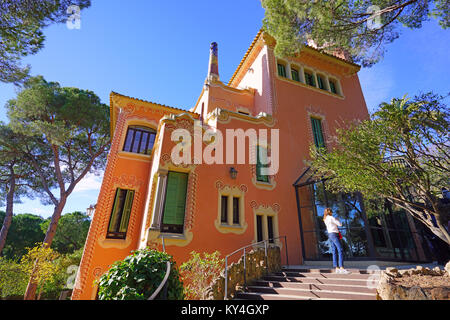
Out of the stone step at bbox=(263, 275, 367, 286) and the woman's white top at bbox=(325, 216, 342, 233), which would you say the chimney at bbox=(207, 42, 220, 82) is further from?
the stone step at bbox=(263, 275, 367, 286)

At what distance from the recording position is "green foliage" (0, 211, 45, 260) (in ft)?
82.8

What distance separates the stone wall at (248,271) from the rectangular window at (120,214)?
4.98 m

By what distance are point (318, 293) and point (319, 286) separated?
355 mm

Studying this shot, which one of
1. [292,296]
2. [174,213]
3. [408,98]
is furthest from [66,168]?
[408,98]

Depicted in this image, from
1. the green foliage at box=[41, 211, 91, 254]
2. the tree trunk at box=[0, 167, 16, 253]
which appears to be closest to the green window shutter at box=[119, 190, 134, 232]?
the tree trunk at box=[0, 167, 16, 253]

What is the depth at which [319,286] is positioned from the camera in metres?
5.18

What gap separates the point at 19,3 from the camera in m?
5.67

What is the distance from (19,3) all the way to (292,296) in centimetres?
998

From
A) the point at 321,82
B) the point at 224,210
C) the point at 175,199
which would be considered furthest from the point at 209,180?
the point at 321,82

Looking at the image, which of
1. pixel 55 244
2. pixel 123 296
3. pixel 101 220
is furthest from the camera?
pixel 55 244

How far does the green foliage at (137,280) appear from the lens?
3.46m

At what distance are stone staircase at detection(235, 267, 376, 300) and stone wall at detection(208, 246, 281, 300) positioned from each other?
0.21 metres

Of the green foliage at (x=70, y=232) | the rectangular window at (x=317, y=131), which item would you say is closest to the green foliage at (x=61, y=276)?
the green foliage at (x=70, y=232)

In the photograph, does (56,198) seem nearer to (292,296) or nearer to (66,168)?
(66,168)
